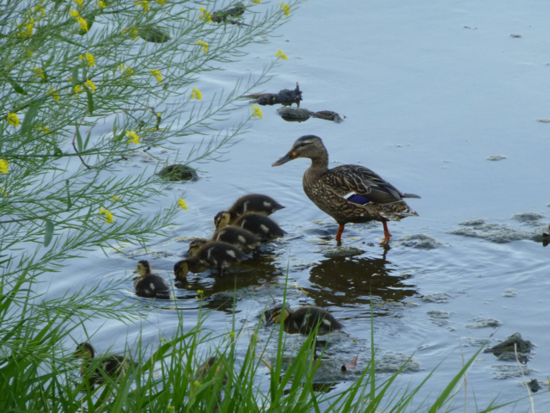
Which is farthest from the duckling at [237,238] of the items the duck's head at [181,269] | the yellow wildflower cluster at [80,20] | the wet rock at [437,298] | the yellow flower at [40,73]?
the yellow wildflower cluster at [80,20]

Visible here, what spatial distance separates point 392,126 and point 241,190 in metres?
2.11

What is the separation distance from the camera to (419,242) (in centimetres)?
644

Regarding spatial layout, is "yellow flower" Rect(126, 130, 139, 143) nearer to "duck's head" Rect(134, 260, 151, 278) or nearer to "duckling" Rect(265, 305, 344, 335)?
"duckling" Rect(265, 305, 344, 335)

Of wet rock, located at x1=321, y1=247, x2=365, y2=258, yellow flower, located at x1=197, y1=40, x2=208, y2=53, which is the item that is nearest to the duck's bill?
wet rock, located at x1=321, y1=247, x2=365, y2=258

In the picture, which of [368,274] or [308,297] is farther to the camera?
[368,274]

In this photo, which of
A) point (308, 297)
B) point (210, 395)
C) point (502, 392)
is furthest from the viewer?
point (308, 297)

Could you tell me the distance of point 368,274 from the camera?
19.9 ft

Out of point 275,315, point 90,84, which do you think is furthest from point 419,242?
point 90,84

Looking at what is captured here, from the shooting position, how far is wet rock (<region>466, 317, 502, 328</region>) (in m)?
5.07

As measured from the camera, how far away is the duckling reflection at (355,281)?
222 inches

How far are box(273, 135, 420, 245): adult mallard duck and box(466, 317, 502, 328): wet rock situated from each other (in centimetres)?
154

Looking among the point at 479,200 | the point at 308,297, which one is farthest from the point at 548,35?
the point at 308,297

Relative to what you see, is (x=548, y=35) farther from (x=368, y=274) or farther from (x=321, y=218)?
(x=368, y=274)

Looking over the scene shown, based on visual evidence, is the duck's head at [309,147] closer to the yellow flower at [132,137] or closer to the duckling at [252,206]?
the duckling at [252,206]
